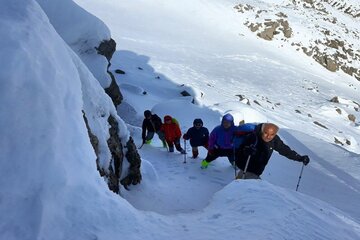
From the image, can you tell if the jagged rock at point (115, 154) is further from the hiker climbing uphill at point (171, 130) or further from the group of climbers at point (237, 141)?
the hiker climbing uphill at point (171, 130)

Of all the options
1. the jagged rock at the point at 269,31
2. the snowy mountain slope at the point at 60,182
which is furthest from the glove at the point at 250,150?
the jagged rock at the point at 269,31

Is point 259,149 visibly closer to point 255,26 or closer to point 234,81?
point 234,81

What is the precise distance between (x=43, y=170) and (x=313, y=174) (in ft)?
26.1

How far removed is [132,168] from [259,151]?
87.3 inches

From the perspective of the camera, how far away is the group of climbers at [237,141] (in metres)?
6.61

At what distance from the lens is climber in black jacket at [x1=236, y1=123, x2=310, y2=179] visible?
6.43m

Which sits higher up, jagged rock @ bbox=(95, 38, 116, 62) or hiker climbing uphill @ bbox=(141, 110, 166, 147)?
jagged rock @ bbox=(95, 38, 116, 62)

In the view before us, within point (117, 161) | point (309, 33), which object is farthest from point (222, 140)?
point (309, 33)

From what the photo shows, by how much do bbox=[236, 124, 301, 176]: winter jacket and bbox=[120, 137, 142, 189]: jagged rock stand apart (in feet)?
5.99

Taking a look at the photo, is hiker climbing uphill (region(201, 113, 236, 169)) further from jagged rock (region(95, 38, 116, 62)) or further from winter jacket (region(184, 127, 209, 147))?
jagged rock (region(95, 38, 116, 62))

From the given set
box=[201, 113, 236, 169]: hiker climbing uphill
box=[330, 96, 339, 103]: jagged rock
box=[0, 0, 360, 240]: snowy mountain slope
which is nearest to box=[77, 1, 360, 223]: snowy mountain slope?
box=[330, 96, 339, 103]: jagged rock

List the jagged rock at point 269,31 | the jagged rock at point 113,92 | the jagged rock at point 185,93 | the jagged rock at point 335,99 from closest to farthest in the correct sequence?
the jagged rock at point 113,92 → the jagged rock at point 185,93 → the jagged rock at point 335,99 → the jagged rock at point 269,31

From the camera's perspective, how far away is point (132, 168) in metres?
6.79

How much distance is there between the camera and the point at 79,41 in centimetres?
1175
